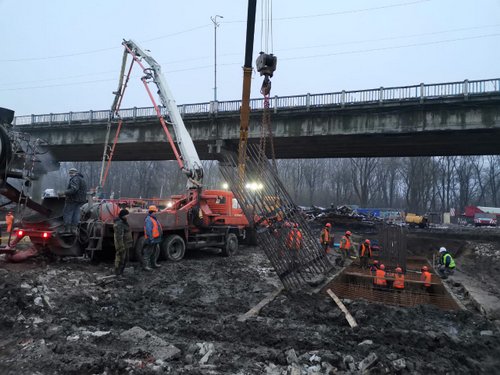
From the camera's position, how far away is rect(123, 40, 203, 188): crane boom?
39.0 ft

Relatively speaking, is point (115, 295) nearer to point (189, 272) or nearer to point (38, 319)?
point (38, 319)

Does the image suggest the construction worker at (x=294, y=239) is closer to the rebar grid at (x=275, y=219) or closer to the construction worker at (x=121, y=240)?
the rebar grid at (x=275, y=219)

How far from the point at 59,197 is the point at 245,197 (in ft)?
14.4

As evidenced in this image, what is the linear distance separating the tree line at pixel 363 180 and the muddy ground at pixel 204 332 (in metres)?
45.4

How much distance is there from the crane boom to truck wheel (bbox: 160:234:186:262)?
1879 millimetres

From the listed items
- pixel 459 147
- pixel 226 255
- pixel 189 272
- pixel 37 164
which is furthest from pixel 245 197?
pixel 459 147

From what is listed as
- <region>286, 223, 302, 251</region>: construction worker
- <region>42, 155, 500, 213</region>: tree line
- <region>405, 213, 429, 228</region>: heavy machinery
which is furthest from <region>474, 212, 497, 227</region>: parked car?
<region>286, 223, 302, 251</region>: construction worker

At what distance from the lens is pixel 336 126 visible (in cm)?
2070

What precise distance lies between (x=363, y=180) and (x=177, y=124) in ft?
163

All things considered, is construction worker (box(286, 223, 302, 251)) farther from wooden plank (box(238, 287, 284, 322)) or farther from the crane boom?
the crane boom

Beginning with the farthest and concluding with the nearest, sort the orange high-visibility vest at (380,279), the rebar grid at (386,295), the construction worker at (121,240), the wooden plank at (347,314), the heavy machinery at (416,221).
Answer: the heavy machinery at (416,221) < the orange high-visibility vest at (380,279) < the rebar grid at (386,295) < the construction worker at (121,240) < the wooden plank at (347,314)

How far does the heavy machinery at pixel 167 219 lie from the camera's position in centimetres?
833

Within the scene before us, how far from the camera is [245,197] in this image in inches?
302

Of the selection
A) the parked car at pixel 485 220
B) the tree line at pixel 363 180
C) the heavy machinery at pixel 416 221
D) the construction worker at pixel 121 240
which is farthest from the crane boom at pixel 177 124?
the tree line at pixel 363 180
